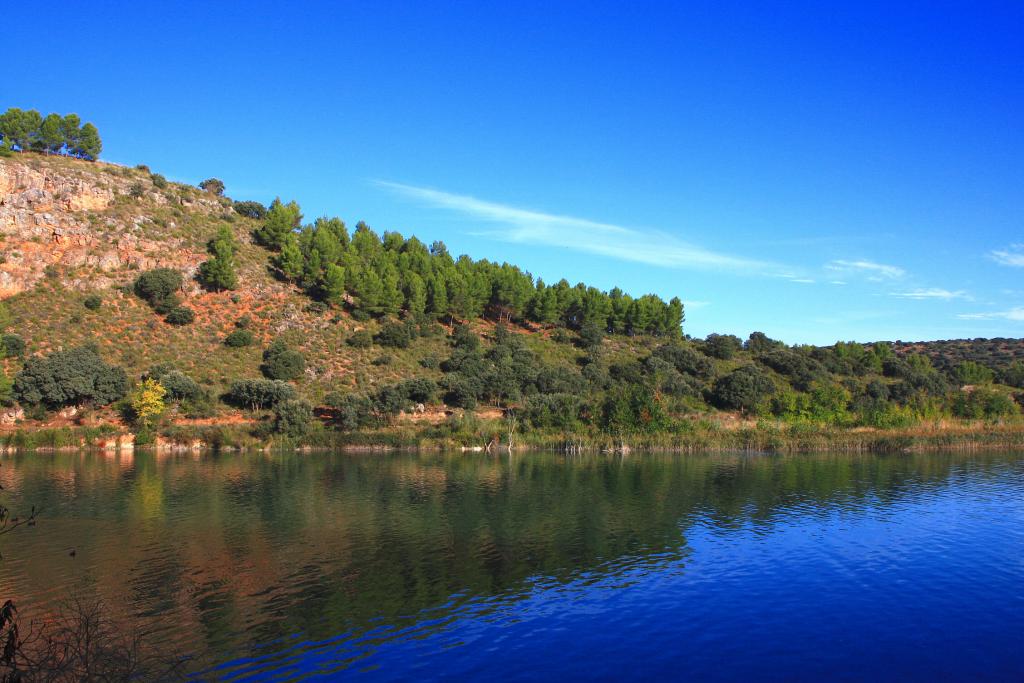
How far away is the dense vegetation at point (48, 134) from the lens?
108m

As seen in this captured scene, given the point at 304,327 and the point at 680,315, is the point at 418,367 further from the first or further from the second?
the point at 680,315

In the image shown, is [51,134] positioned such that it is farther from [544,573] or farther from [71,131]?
[544,573]

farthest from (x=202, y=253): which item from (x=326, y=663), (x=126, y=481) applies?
(x=326, y=663)

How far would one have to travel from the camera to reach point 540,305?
392 ft

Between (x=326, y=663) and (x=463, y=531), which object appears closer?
(x=326, y=663)

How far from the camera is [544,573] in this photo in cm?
2658

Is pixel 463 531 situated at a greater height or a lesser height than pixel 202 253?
lesser

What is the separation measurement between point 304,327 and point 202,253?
2270 centimetres

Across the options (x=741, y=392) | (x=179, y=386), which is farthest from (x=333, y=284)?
(x=741, y=392)

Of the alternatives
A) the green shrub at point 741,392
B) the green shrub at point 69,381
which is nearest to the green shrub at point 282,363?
the green shrub at point 69,381

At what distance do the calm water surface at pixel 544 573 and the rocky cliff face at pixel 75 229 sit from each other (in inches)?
1988

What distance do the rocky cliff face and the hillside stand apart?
29 cm

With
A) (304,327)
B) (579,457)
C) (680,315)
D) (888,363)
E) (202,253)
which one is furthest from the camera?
(680,315)

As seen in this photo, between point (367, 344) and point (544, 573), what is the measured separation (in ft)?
242
